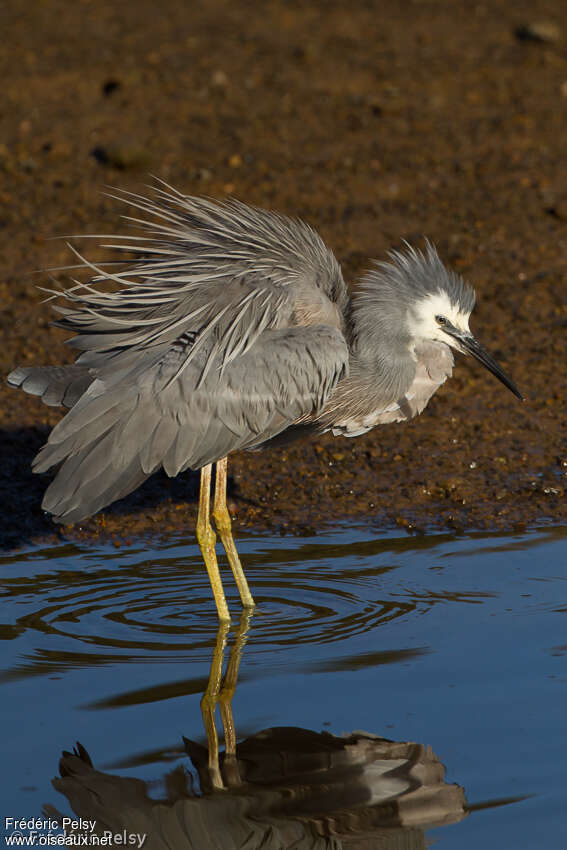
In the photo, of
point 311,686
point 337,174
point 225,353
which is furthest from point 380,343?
point 337,174

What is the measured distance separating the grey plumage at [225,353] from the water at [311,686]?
29.2 inches

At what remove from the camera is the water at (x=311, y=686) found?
15.8 ft

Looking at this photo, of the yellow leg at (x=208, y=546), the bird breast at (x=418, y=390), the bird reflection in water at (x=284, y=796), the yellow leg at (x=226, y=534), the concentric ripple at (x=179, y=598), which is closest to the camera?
the bird reflection in water at (x=284, y=796)

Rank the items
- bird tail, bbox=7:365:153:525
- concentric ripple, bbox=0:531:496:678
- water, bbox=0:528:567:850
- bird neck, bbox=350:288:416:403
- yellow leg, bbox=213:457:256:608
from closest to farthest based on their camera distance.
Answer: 1. water, bbox=0:528:567:850
2. concentric ripple, bbox=0:531:496:678
3. bird tail, bbox=7:365:153:525
4. yellow leg, bbox=213:457:256:608
5. bird neck, bbox=350:288:416:403

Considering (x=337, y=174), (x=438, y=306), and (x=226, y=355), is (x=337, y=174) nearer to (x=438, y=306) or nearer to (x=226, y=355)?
(x=438, y=306)

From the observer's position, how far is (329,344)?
6.81 metres

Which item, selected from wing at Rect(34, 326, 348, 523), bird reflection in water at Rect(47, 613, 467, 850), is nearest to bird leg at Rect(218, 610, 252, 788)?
bird reflection in water at Rect(47, 613, 467, 850)

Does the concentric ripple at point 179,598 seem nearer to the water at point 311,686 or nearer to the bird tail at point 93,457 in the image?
the water at point 311,686

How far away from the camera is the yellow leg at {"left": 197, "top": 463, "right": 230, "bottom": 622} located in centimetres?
668

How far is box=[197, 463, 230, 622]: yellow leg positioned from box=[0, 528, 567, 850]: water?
13 centimetres

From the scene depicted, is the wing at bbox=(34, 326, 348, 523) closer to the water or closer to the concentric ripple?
the concentric ripple

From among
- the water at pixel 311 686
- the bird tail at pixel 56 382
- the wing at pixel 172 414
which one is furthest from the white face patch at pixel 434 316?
the bird tail at pixel 56 382

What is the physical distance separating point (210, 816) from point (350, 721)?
2.78 feet

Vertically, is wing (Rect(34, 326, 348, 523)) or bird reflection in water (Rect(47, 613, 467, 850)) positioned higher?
wing (Rect(34, 326, 348, 523))
